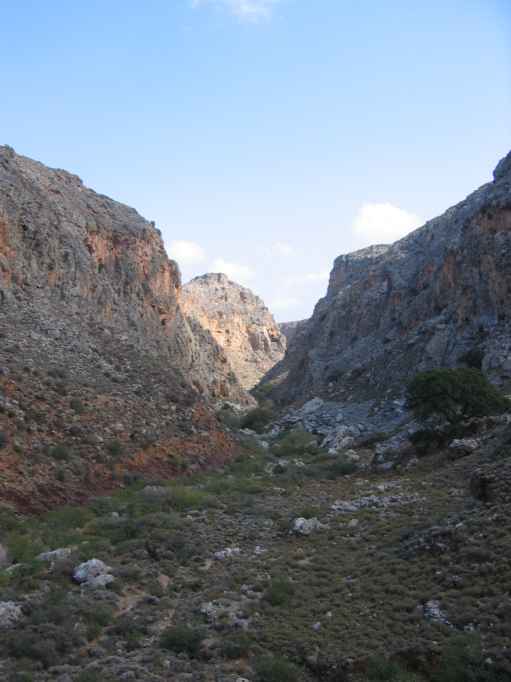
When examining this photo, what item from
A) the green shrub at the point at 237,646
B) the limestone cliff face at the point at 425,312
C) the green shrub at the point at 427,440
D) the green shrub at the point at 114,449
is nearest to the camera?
the green shrub at the point at 237,646

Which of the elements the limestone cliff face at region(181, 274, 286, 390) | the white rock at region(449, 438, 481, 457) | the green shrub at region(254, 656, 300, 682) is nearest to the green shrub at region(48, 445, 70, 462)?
the green shrub at region(254, 656, 300, 682)

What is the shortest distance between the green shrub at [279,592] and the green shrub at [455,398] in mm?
13689

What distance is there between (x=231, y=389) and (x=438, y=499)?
4168 centimetres

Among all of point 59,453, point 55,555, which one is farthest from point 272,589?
point 59,453

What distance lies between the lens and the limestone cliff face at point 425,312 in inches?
1416

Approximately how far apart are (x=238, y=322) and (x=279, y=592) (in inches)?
3323

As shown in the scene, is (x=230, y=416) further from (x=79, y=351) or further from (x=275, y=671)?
(x=275, y=671)

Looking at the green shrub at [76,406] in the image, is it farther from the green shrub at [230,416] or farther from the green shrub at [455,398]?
the green shrub at [230,416]

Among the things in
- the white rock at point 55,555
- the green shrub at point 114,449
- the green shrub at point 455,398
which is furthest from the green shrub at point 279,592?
the green shrub at point 455,398

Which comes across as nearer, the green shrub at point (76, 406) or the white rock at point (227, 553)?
the white rock at point (227, 553)

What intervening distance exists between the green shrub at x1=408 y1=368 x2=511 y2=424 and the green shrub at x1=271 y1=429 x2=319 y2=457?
28.7ft

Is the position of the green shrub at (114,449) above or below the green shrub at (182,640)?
above

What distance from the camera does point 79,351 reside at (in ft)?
85.1

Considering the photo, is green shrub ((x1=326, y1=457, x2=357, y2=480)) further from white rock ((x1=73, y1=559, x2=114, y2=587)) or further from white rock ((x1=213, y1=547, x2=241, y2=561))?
white rock ((x1=73, y1=559, x2=114, y2=587))
